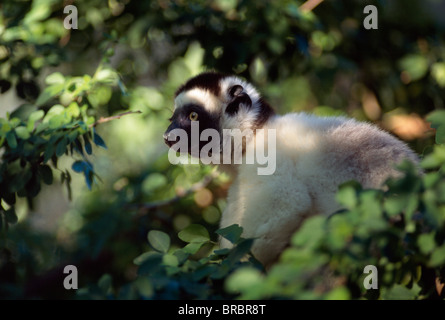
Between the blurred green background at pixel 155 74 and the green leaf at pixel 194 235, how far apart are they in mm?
1355

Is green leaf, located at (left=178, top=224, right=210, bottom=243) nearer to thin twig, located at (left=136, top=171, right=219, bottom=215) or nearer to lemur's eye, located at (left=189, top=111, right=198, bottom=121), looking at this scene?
lemur's eye, located at (left=189, top=111, right=198, bottom=121)

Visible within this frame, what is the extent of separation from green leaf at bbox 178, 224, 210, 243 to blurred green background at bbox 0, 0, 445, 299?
1.35 metres

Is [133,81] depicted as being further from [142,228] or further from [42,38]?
[142,228]

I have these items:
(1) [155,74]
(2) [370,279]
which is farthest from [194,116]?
(1) [155,74]

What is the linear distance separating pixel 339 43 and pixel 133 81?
203 cm

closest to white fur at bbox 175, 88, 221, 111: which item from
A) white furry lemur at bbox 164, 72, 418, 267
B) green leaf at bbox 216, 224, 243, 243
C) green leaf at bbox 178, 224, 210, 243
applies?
white furry lemur at bbox 164, 72, 418, 267

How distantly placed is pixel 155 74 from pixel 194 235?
→ 300 cm

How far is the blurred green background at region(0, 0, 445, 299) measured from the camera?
11.8 ft

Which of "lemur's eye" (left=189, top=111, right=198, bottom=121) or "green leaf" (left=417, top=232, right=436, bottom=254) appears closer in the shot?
"green leaf" (left=417, top=232, right=436, bottom=254)

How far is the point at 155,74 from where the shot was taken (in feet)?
15.8

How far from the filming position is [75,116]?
2.86m

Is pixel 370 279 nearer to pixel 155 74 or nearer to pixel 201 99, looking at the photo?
pixel 201 99

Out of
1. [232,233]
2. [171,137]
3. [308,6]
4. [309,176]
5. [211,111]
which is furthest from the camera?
[308,6]
